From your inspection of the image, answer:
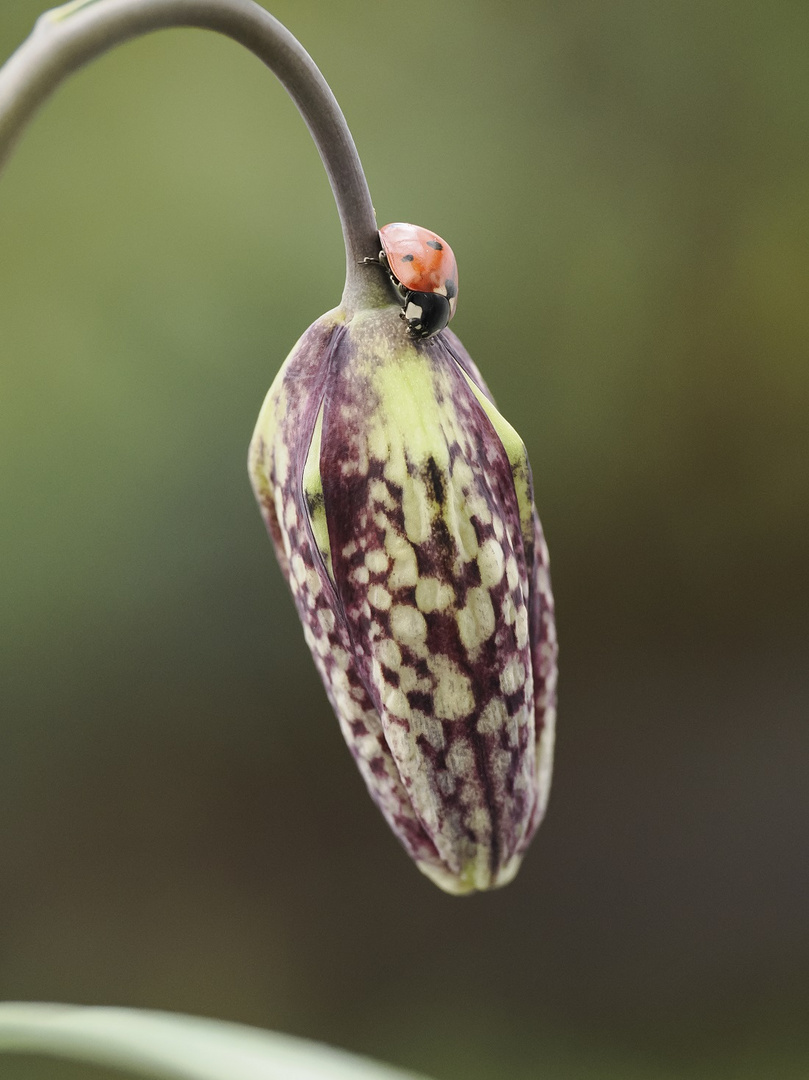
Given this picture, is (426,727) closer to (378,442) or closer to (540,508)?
(378,442)

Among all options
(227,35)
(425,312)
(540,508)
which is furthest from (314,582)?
(540,508)

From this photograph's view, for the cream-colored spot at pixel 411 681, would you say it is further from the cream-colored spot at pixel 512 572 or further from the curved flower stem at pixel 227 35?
the curved flower stem at pixel 227 35

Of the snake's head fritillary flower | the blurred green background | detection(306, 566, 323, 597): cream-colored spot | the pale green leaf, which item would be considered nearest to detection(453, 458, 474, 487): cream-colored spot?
the snake's head fritillary flower

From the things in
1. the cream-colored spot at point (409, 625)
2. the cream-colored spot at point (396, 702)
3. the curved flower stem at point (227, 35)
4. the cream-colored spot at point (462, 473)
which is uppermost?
the curved flower stem at point (227, 35)

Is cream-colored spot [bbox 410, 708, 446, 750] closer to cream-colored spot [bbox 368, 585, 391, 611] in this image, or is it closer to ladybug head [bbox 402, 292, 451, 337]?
cream-colored spot [bbox 368, 585, 391, 611]

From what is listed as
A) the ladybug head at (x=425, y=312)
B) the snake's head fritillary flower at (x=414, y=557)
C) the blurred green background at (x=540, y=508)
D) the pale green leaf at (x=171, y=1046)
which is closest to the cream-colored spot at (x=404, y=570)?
the snake's head fritillary flower at (x=414, y=557)
